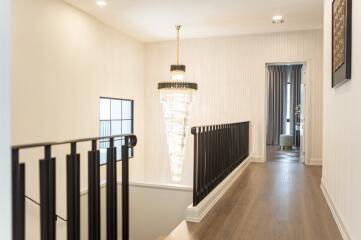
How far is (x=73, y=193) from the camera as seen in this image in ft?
6.70

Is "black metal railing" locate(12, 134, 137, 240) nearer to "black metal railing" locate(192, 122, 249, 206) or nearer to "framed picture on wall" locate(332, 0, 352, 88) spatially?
"black metal railing" locate(192, 122, 249, 206)

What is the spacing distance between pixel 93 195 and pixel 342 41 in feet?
8.04

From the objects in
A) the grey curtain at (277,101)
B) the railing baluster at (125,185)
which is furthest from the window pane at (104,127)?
the grey curtain at (277,101)

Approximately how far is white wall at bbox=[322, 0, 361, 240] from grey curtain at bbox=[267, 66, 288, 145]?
332 inches

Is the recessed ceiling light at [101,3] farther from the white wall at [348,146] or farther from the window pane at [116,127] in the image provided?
the white wall at [348,146]

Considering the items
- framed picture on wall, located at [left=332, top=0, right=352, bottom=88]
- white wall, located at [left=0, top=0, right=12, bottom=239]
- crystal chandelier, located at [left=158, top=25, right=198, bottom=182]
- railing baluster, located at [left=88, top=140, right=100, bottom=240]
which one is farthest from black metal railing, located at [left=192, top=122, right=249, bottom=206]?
white wall, located at [left=0, top=0, right=12, bottom=239]

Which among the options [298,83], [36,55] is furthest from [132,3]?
[298,83]

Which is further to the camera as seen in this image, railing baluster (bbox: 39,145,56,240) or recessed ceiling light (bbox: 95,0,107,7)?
recessed ceiling light (bbox: 95,0,107,7)

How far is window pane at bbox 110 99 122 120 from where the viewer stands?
738 centimetres

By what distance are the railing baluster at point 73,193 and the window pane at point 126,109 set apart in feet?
19.2

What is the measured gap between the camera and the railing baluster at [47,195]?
180 centimetres

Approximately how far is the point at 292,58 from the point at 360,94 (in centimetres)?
527

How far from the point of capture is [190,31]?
291 inches

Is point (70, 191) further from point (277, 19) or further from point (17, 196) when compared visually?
point (277, 19)
